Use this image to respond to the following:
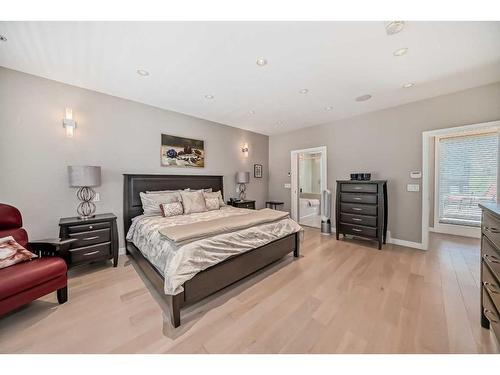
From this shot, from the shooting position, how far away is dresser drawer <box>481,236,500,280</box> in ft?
4.19

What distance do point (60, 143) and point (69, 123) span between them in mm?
310

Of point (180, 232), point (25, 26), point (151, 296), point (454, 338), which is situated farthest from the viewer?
point (151, 296)

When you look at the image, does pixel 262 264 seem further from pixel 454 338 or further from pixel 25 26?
pixel 25 26

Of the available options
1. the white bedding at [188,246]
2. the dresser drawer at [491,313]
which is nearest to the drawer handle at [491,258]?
the dresser drawer at [491,313]

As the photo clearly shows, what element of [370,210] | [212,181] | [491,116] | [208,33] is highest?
[208,33]

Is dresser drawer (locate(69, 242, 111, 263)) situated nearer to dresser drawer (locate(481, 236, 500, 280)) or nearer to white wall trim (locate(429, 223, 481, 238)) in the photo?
dresser drawer (locate(481, 236, 500, 280))

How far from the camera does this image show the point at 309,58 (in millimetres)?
2154

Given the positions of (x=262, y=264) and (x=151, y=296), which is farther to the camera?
(x=262, y=264)

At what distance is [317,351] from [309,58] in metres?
2.75

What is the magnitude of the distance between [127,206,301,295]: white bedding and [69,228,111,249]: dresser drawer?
0.34m

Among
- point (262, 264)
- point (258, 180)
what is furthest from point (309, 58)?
point (258, 180)

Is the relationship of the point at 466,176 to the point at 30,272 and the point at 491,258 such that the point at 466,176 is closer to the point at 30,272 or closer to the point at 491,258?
the point at 491,258

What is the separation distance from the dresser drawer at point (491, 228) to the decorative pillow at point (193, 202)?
329cm

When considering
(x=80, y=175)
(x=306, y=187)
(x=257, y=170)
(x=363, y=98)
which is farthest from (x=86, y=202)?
(x=306, y=187)
